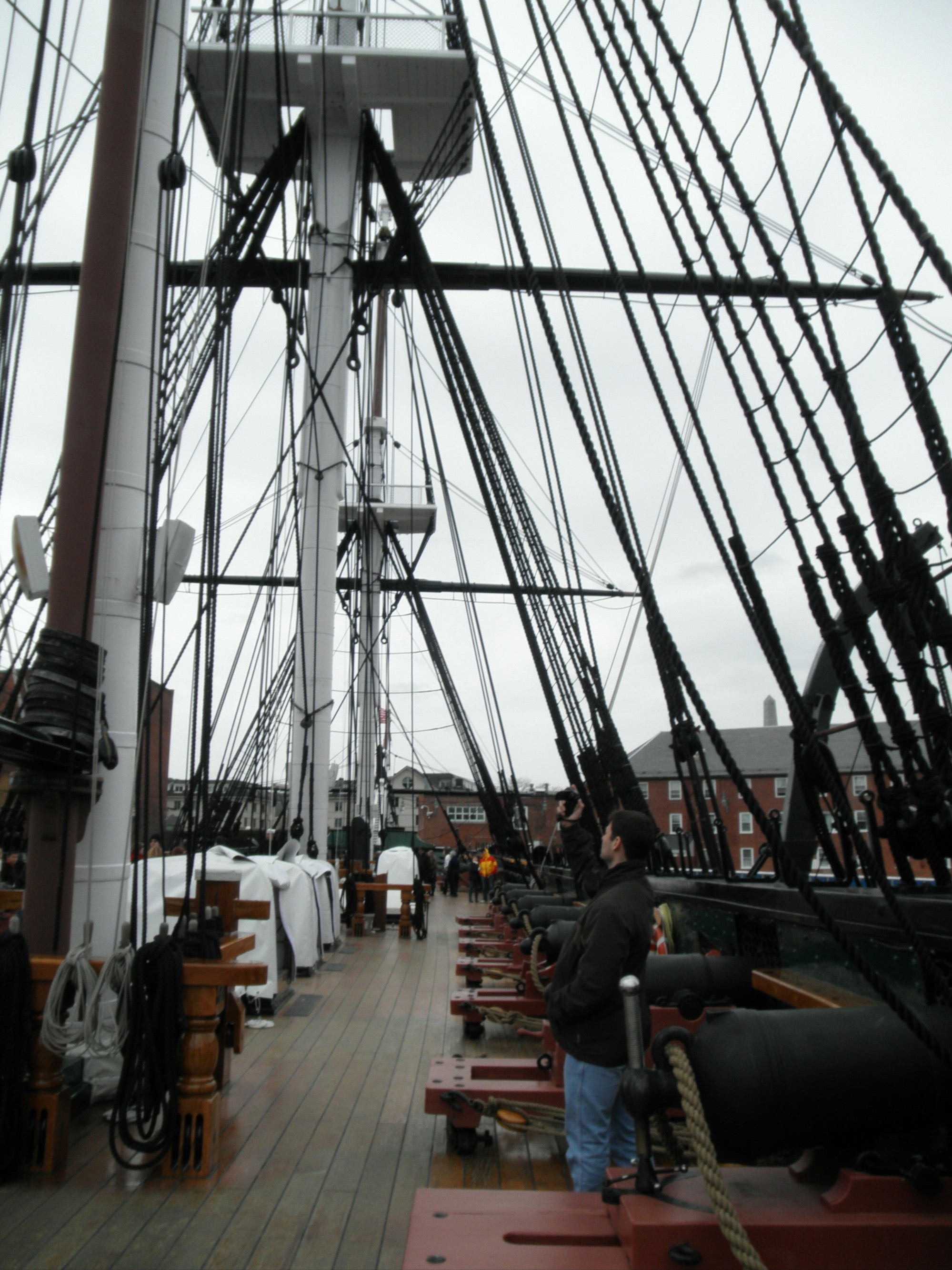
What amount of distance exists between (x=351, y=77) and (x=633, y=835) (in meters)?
10.5

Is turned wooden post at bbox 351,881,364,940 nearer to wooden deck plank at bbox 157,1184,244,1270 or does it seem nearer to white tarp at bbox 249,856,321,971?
white tarp at bbox 249,856,321,971

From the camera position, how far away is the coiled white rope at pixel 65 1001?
3125 mm

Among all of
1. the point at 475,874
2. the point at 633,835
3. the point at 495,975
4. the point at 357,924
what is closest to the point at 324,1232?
the point at 633,835

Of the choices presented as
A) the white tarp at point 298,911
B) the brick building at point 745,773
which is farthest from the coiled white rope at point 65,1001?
the brick building at point 745,773

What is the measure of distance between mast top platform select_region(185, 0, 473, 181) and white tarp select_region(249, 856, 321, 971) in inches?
309

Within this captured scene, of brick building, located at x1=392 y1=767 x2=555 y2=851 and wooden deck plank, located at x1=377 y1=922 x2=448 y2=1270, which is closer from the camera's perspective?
wooden deck plank, located at x1=377 y1=922 x2=448 y2=1270

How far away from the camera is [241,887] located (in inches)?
232

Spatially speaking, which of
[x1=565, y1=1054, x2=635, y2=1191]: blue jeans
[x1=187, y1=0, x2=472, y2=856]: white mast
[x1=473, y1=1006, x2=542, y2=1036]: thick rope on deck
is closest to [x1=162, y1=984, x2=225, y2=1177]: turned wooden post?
[x1=565, y1=1054, x2=635, y2=1191]: blue jeans

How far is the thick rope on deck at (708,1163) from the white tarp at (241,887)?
12.7 feet

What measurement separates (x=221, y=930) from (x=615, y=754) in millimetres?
3161

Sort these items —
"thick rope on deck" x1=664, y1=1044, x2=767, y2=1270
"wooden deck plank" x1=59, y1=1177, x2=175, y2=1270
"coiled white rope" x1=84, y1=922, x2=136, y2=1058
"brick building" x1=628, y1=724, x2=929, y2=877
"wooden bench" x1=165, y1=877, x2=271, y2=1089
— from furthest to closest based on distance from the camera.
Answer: "brick building" x1=628, y1=724, x2=929, y2=877
"wooden bench" x1=165, y1=877, x2=271, y2=1089
"coiled white rope" x1=84, y1=922, x2=136, y2=1058
"wooden deck plank" x1=59, y1=1177, x2=175, y2=1270
"thick rope on deck" x1=664, y1=1044, x2=767, y2=1270

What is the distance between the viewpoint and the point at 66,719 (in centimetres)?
353

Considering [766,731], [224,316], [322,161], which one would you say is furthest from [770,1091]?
[766,731]

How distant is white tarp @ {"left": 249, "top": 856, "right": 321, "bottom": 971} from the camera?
22.4ft
